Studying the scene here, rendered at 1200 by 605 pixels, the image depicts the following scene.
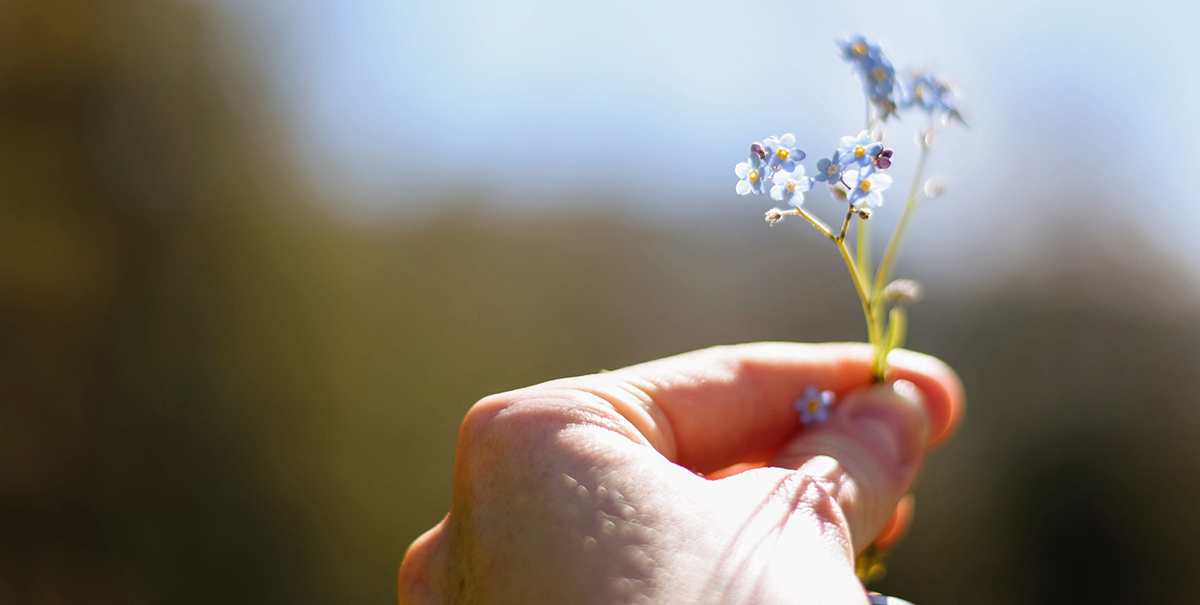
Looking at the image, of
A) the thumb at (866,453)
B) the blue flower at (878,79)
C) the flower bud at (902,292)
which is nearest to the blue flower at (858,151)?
the blue flower at (878,79)

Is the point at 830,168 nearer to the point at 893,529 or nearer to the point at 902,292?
the point at 902,292

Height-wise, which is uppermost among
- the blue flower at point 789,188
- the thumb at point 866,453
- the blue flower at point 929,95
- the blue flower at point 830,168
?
the blue flower at point 929,95

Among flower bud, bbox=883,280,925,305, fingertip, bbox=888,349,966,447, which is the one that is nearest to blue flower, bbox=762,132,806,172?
flower bud, bbox=883,280,925,305

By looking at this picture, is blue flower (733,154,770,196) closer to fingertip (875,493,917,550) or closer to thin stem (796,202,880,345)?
thin stem (796,202,880,345)

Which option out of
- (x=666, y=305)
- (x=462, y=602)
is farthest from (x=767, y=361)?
(x=666, y=305)

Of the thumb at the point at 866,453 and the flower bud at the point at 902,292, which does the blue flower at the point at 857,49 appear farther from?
the thumb at the point at 866,453

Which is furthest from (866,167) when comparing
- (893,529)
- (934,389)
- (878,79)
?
(893,529)
